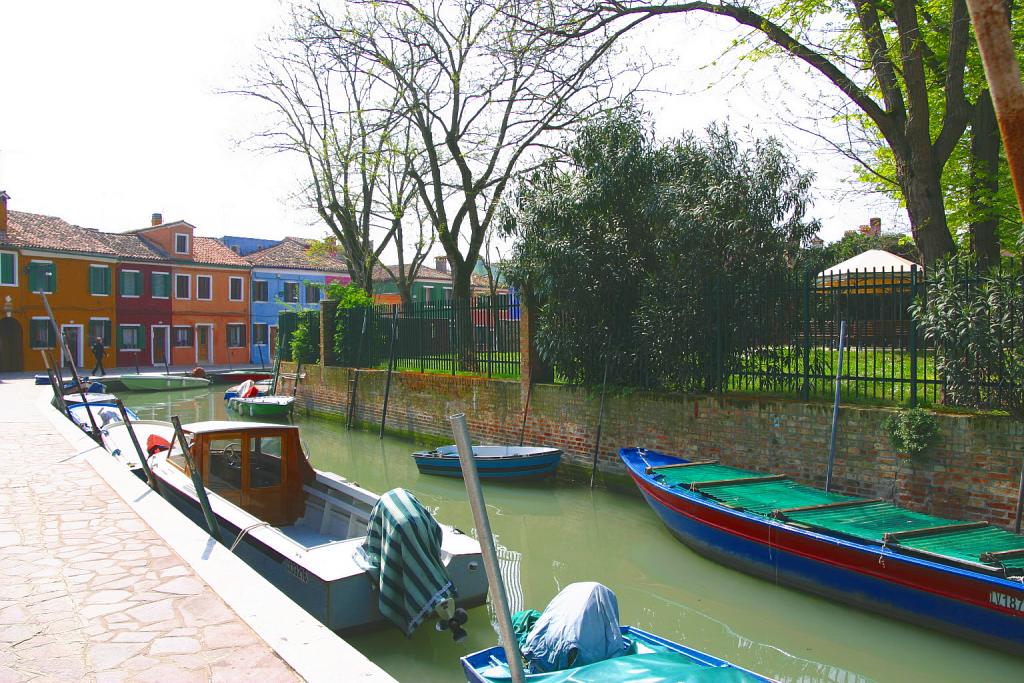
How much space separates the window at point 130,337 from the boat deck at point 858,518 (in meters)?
32.9

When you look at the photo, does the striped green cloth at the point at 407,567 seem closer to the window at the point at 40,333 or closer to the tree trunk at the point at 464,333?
the tree trunk at the point at 464,333

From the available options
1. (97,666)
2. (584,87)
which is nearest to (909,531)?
(97,666)

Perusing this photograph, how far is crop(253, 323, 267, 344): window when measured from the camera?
42.0 m

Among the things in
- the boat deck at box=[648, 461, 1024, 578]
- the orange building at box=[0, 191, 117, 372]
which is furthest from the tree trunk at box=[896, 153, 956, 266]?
the orange building at box=[0, 191, 117, 372]

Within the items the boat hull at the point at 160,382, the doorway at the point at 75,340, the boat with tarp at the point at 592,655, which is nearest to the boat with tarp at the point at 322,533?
the boat with tarp at the point at 592,655

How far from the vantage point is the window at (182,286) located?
38094 mm

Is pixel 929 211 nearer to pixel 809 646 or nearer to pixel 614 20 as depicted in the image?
pixel 614 20

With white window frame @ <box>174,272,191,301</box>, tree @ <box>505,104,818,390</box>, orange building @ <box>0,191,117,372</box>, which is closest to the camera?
tree @ <box>505,104,818,390</box>

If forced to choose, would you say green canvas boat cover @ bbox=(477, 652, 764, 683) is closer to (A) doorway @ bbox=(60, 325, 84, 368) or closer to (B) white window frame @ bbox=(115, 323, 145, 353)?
(A) doorway @ bbox=(60, 325, 84, 368)

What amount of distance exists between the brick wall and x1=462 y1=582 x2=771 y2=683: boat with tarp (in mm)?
5148

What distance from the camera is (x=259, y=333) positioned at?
42.2 meters

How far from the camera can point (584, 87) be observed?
15984 millimetres

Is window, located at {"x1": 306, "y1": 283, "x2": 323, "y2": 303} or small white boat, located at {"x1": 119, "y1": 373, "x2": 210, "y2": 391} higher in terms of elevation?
window, located at {"x1": 306, "y1": 283, "x2": 323, "y2": 303}

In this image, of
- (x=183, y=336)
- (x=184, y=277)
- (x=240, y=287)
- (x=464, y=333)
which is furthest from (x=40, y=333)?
(x=464, y=333)
